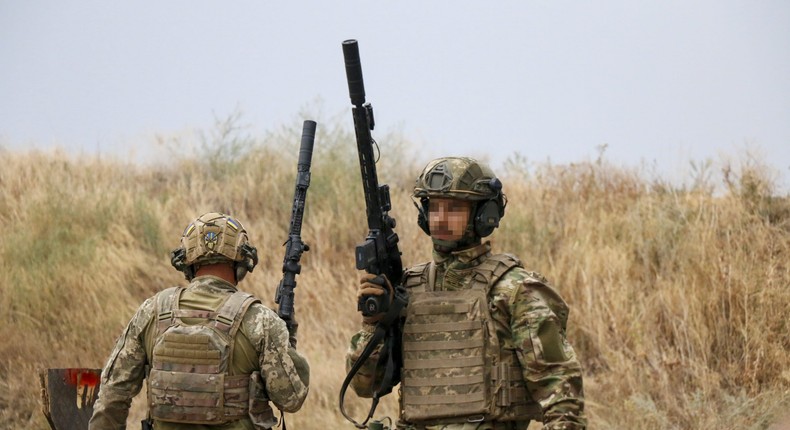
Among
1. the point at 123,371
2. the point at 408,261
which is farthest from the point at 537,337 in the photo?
the point at 408,261

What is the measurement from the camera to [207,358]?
5434mm

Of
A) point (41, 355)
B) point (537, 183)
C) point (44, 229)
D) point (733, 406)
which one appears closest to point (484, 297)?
point (733, 406)

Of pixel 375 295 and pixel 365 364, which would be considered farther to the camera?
pixel 365 364

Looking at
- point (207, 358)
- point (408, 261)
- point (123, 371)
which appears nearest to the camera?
point (207, 358)

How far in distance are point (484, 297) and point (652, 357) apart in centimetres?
510

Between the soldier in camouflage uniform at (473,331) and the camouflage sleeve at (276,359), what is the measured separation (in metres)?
0.33

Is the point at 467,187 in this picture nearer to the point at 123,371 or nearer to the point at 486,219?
the point at 486,219

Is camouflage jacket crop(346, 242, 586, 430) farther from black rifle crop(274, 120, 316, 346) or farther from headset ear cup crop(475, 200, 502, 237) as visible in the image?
black rifle crop(274, 120, 316, 346)

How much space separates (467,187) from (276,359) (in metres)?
1.30

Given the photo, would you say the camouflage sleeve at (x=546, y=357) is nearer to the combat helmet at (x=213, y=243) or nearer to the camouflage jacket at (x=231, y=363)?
the camouflage jacket at (x=231, y=363)

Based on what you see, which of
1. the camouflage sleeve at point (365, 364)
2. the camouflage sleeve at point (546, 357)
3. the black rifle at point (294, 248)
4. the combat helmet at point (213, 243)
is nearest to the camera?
the camouflage sleeve at point (546, 357)

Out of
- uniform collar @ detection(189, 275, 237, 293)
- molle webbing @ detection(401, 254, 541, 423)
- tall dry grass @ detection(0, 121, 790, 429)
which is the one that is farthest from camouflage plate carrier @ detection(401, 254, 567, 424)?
tall dry grass @ detection(0, 121, 790, 429)

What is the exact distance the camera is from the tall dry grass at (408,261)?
32.1 ft

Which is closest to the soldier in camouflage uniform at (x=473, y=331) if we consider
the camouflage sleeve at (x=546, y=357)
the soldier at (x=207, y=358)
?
the camouflage sleeve at (x=546, y=357)
